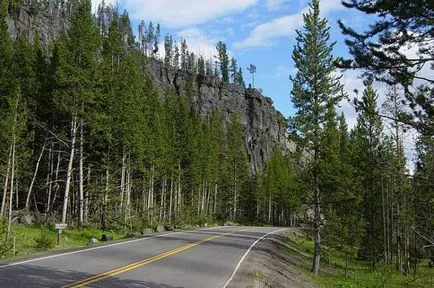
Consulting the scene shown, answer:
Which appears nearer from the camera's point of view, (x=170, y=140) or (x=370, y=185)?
(x=370, y=185)

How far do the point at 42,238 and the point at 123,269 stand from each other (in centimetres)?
753

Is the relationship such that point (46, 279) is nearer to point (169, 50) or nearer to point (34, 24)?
point (34, 24)

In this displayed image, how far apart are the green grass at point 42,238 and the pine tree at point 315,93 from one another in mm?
13308

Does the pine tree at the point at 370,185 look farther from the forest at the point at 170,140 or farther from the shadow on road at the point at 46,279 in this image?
the shadow on road at the point at 46,279

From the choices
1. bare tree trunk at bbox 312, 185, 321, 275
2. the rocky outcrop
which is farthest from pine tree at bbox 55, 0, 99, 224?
the rocky outcrop

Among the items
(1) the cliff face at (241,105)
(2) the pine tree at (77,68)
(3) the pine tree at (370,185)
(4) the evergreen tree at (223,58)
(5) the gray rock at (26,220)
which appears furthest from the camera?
(4) the evergreen tree at (223,58)

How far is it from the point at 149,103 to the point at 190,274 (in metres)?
33.3

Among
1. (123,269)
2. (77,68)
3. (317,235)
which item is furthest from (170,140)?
(123,269)

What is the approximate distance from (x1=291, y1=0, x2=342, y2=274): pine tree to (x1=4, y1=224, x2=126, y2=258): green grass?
43.7 ft

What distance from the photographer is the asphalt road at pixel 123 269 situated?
1066 cm

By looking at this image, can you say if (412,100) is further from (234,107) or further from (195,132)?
(234,107)

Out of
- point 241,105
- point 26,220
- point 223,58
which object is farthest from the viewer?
point 223,58

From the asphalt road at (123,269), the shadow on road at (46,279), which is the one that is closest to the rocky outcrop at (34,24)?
the asphalt road at (123,269)

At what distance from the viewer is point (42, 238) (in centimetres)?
1875
